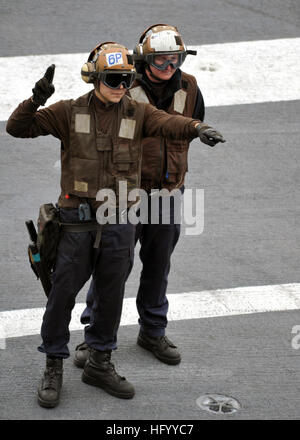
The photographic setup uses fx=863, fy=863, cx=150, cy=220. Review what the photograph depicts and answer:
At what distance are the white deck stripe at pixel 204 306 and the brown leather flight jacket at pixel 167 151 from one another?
48.4 inches

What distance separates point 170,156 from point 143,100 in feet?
1.39

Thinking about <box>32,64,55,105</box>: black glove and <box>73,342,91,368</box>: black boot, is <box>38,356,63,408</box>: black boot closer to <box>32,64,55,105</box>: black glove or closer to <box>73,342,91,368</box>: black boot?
<box>73,342,91,368</box>: black boot

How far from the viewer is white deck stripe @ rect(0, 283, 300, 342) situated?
651 cm

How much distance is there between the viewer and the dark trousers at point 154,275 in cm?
609

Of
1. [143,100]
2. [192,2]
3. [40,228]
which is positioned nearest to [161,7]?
[192,2]

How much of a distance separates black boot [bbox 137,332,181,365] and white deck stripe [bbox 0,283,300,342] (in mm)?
398

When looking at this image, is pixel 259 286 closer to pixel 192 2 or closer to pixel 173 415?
pixel 173 415

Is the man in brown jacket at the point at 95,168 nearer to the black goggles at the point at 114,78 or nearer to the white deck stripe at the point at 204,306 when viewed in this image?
the black goggles at the point at 114,78

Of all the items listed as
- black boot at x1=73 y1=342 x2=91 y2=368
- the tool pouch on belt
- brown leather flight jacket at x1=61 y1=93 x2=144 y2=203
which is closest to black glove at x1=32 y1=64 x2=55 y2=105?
brown leather flight jacket at x1=61 y1=93 x2=144 y2=203

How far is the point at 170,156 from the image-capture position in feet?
19.4

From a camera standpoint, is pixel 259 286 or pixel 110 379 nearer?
pixel 110 379

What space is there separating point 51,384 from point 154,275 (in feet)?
3.65

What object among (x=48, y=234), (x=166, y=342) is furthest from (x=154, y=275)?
(x=48, y=234)

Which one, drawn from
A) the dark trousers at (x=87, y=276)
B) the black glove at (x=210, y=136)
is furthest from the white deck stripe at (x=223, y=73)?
the black glove at (x=210, y=136)
